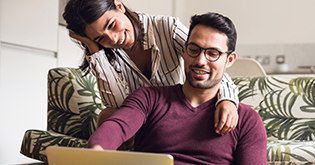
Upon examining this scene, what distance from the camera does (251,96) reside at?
1830 millimetres

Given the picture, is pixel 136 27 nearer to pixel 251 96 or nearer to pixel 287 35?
pixel 251 96

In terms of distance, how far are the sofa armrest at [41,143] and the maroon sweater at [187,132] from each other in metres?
0.38

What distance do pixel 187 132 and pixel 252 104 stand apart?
813 mm

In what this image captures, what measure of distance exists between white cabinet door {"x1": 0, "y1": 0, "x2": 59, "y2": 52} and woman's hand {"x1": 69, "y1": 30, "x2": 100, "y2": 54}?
1430 mm

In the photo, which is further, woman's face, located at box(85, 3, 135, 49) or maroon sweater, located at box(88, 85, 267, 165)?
woman's face, located at box(85, 3, 135, 49)

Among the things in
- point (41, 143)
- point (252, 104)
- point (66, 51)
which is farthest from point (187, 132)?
point (66, 51)

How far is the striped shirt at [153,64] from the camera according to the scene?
1362 millimetres

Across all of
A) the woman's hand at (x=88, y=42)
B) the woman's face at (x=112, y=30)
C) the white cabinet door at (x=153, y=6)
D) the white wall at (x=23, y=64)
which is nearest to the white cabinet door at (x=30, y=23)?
the white wall at (x=23, y=64)

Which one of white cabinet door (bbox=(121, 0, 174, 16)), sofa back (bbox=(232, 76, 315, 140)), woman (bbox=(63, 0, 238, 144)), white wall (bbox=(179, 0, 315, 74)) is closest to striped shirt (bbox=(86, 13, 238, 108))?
woman (bbox=(63, 0, 238, 144))

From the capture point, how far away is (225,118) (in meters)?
1.07

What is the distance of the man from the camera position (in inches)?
42.6

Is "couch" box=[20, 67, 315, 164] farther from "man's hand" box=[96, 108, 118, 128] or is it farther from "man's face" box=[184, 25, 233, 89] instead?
"man's face" box=[184, 25, 233, 89]

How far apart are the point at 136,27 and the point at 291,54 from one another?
3521 mm

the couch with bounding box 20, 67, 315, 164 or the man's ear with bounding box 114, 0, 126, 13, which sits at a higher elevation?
the man's ear with bounding box 114, 0, 126, 13
